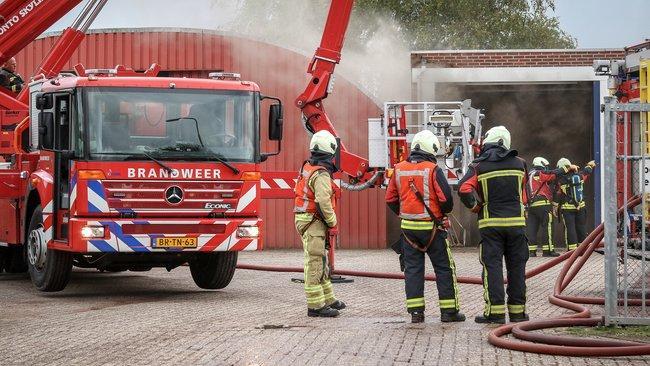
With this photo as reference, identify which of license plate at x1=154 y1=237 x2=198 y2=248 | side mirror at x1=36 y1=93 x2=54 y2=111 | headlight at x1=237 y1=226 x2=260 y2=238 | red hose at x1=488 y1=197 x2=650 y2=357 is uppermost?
side mirror at x1=36 y1=93 x2=54 y2=111

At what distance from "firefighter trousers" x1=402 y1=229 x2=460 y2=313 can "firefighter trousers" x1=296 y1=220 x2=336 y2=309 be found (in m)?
0.94

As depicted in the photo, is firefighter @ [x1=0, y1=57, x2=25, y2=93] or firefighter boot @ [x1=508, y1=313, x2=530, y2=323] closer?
firefighter boot @ [x1=508, y1=313, x2=530, y2=323]

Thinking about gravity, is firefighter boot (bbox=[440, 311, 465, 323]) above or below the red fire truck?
below

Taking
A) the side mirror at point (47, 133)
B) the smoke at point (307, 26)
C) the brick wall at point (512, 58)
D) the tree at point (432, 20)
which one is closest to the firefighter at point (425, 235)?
the side mirror at point (47, 133)

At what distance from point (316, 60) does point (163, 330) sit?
7.10 meters

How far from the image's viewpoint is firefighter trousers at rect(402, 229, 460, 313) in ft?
34.7

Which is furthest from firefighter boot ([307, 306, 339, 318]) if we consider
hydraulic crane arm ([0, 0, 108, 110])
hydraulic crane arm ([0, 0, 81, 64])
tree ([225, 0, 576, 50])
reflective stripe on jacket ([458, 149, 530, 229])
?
tree ([225, 0, 576, 50])

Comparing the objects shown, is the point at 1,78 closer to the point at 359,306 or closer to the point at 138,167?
the point at 138,167

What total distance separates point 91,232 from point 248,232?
1732 millimetres

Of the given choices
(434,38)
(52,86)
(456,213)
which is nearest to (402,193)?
(52,86)

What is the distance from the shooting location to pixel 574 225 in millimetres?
22406

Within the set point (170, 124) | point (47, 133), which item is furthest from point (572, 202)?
point (47, 133)

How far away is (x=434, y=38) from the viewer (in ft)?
144

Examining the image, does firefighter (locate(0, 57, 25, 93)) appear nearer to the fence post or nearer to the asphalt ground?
the asphalt ground
